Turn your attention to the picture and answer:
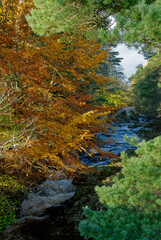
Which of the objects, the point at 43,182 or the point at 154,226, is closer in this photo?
the point at 154,226

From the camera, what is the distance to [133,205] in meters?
2.82

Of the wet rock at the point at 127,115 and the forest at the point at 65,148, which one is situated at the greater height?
the wet rock at the point at 127,115

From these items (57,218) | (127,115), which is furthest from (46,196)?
(127,115)

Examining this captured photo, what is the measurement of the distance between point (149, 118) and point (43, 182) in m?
26.5

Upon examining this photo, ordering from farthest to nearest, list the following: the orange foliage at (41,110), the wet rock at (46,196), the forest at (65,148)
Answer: the wet rock at (46,196), the orange foliage at (41,110), the forest at (65,148)

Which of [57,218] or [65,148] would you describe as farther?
[65,148]

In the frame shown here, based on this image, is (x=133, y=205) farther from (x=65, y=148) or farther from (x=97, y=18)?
(x=97, y=18)

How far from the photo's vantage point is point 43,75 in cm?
788

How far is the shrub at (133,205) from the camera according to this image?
248 centimetres

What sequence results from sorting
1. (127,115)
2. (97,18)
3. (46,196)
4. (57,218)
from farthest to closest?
(127,115)
(46,196)
(57,218)
(97,18)

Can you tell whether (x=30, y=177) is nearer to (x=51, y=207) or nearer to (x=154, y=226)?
(x=51, y=207)

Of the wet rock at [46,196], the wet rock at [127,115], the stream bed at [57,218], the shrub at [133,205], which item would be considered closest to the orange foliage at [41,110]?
the wet rock at [46,196]

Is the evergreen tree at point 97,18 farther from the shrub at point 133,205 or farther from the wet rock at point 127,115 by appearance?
the wet rock at point 127,115

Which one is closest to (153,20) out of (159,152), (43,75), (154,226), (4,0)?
(159,152)
